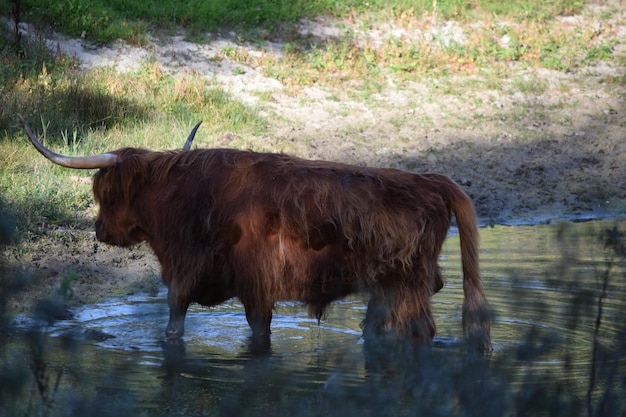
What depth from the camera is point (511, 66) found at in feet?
48.5

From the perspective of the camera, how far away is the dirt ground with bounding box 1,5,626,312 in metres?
11.2

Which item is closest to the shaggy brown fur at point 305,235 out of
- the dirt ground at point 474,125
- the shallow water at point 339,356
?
the shallow water at point 339,356

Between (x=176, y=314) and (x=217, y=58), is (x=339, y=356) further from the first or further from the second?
(x=217, y=58)

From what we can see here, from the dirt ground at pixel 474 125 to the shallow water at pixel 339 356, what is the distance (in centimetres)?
110

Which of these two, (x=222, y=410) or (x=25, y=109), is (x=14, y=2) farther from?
(x=222, y=410)

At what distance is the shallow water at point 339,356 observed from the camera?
8.28 ft

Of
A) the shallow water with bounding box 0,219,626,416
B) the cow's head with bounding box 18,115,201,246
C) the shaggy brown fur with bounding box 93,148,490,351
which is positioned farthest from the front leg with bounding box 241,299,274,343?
the cow's head with bounding box 18,115,201,246

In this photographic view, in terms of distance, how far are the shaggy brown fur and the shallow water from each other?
1.12 feet

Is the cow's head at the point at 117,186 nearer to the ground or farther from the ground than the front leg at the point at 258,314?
farther from the ground

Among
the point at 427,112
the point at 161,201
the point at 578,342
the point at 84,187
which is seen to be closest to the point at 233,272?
the point at 161,201

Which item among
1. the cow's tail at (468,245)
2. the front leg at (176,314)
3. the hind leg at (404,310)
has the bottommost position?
the front leg at (176,314)

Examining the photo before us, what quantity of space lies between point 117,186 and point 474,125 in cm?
756

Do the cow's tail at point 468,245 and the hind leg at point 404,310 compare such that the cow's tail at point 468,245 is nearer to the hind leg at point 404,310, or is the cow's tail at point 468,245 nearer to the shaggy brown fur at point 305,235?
the shaggy brown fur at point 305,235

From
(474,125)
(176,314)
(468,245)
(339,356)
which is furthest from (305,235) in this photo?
(474,125)
